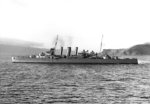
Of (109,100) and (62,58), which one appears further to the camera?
(62,58)

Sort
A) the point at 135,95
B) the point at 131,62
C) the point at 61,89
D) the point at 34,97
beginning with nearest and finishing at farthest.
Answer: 1. the point at 34,97
2. the point at 135,95
3. the point at 61,89
4. the point at 131,62

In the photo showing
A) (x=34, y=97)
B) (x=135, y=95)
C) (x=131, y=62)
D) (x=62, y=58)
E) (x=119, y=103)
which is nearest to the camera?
(x=119, y=103)

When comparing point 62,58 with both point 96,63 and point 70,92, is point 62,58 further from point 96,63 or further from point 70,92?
point 70,92

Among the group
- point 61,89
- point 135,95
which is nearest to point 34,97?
point 61,89

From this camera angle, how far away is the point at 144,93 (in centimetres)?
3284

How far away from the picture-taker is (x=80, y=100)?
28266mm

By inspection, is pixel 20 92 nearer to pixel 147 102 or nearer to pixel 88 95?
pixel 88 95

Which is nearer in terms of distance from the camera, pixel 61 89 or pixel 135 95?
pixel 135 95

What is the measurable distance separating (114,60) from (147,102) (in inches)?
2763

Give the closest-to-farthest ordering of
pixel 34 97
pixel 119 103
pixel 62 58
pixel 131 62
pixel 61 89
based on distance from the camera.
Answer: pixel 119 103
pixel 34 97
pixel 61 89
pixel 62 58
pixel 131 62

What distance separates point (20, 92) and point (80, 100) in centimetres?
776

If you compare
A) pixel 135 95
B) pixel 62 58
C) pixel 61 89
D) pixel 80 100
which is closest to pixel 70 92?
pixel 61 89

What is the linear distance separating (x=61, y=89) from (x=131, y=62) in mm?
69691

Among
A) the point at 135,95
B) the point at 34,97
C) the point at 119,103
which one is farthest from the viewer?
the point at 135,95
